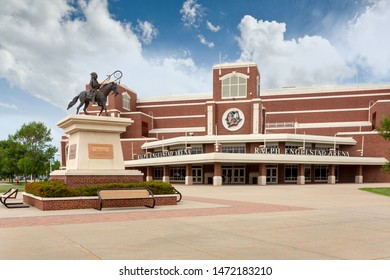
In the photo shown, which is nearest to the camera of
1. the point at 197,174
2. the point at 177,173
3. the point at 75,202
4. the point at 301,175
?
the point at 75,202

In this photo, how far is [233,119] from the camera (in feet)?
183

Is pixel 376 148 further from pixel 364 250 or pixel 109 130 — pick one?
pixel 364 250

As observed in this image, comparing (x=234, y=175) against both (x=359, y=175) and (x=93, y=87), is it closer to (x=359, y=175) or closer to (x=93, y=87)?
(x=359, y=175)

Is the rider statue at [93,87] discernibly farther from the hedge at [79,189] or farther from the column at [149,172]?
the column at [149,172]

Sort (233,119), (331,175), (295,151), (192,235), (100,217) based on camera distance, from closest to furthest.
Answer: (192,235), (100,217), (295,151), (331,175), (233,119)

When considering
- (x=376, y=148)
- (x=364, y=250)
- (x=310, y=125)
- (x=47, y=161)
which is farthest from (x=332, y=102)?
(x=364, y=250)

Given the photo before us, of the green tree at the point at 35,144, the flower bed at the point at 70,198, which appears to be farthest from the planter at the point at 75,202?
the green tree at the point at 35,144

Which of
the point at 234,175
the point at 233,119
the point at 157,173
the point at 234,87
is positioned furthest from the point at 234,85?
the point at 157,173

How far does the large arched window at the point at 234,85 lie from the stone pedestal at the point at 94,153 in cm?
4033

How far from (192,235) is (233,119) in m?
47.9

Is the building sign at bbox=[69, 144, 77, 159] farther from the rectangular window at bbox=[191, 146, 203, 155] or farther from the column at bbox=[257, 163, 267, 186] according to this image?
the rectangular window at bbox=[191, 146, 203, 155]

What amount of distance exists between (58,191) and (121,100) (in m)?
54.5

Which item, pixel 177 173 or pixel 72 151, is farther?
pixel 177 173

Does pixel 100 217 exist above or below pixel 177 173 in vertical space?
above
